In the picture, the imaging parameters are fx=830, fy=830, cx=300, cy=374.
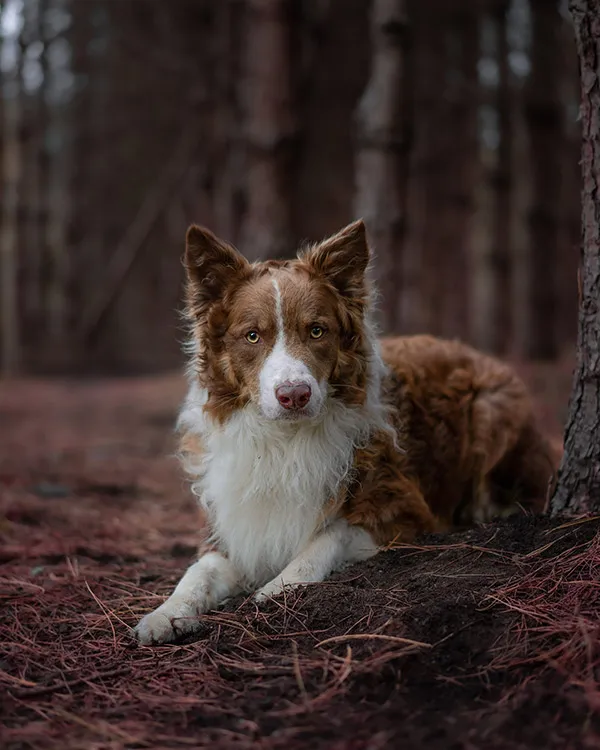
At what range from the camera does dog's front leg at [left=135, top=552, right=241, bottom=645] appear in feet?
12.1

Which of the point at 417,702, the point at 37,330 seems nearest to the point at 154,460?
the point at 417,702

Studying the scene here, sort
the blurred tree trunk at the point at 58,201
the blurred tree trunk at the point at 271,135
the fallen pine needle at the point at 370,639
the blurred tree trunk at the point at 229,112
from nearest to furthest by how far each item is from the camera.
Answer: the fallen pine needle at the point at 370,639, the blurred tree trunk at the point at 271,135, the blurred tree trunk at the point at 229,112, the blurred tree trunk at the point at 58,201

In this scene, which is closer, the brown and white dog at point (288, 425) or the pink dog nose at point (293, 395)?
the pink dog nose at point (293, 395)

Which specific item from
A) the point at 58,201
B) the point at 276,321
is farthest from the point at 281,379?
the point at 58,201

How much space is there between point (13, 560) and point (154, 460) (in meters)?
4.39

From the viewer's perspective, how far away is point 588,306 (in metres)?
4.04

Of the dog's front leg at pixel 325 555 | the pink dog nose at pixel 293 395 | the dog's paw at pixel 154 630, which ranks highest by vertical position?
the pink dog nose at pixel 293 395

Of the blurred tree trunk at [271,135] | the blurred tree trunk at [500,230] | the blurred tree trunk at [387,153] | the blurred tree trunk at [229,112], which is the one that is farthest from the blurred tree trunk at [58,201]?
the blurred tree trunk at [387,153]

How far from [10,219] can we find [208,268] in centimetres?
1824

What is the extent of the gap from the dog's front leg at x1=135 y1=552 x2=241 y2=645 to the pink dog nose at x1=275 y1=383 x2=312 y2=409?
1016mm

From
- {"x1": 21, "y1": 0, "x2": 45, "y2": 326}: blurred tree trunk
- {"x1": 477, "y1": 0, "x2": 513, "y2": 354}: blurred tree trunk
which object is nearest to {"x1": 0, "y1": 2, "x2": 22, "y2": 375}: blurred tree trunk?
{"x1": 21, "y1": 0, "x2": 45, "y2": 326}: blurred tree trunk

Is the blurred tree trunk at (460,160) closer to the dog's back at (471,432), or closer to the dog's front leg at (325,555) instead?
the dog's back at (471,432)

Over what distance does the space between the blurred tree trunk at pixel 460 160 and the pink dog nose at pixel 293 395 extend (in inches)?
495

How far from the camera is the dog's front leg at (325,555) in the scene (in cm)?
409
